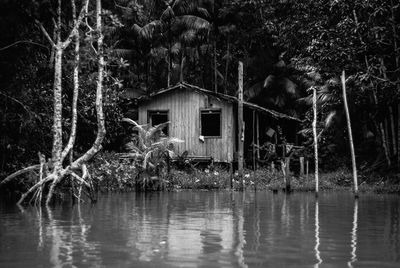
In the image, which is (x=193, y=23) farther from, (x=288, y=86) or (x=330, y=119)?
(x=330, y=119)

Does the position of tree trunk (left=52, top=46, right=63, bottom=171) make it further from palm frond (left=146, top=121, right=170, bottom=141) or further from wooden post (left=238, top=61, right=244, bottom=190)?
wooden post (left=238, top=61, right=244, bottom=190)

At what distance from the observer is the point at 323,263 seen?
885cm

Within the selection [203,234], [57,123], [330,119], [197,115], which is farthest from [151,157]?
[203,234]

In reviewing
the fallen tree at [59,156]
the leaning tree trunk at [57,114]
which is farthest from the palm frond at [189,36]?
the leaning tree trunk at [57,114]

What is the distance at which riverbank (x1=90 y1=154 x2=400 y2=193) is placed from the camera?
84.7ft

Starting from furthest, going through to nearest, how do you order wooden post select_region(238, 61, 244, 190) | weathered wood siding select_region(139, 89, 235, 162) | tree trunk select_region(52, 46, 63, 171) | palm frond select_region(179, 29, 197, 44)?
1. palm frond select_region(179, 29, 197, 44)
2. weathered wood siding select_region(139, 89, 235, 162)
3. wooden post select_region(238, 61, 244, 190)
4. tree trunk select_region(52, 46, 63, 171)

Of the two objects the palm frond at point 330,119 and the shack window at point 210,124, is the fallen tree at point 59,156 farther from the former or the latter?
the palm frond at point 330,119

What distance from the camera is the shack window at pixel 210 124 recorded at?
1291 inches

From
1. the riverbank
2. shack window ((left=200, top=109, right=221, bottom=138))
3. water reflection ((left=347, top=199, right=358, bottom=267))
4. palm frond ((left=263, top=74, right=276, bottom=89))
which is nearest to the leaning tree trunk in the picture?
the riverbank

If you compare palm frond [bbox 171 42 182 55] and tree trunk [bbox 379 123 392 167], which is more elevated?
palm frond [bbox 171 42 182 55]

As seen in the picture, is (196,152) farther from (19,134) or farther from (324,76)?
(19,134)

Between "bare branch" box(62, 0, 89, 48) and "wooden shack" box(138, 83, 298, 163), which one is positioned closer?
"bare branch" box(62, 0, 89, 48)

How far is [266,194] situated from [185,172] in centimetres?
650

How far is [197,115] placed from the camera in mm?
32188
